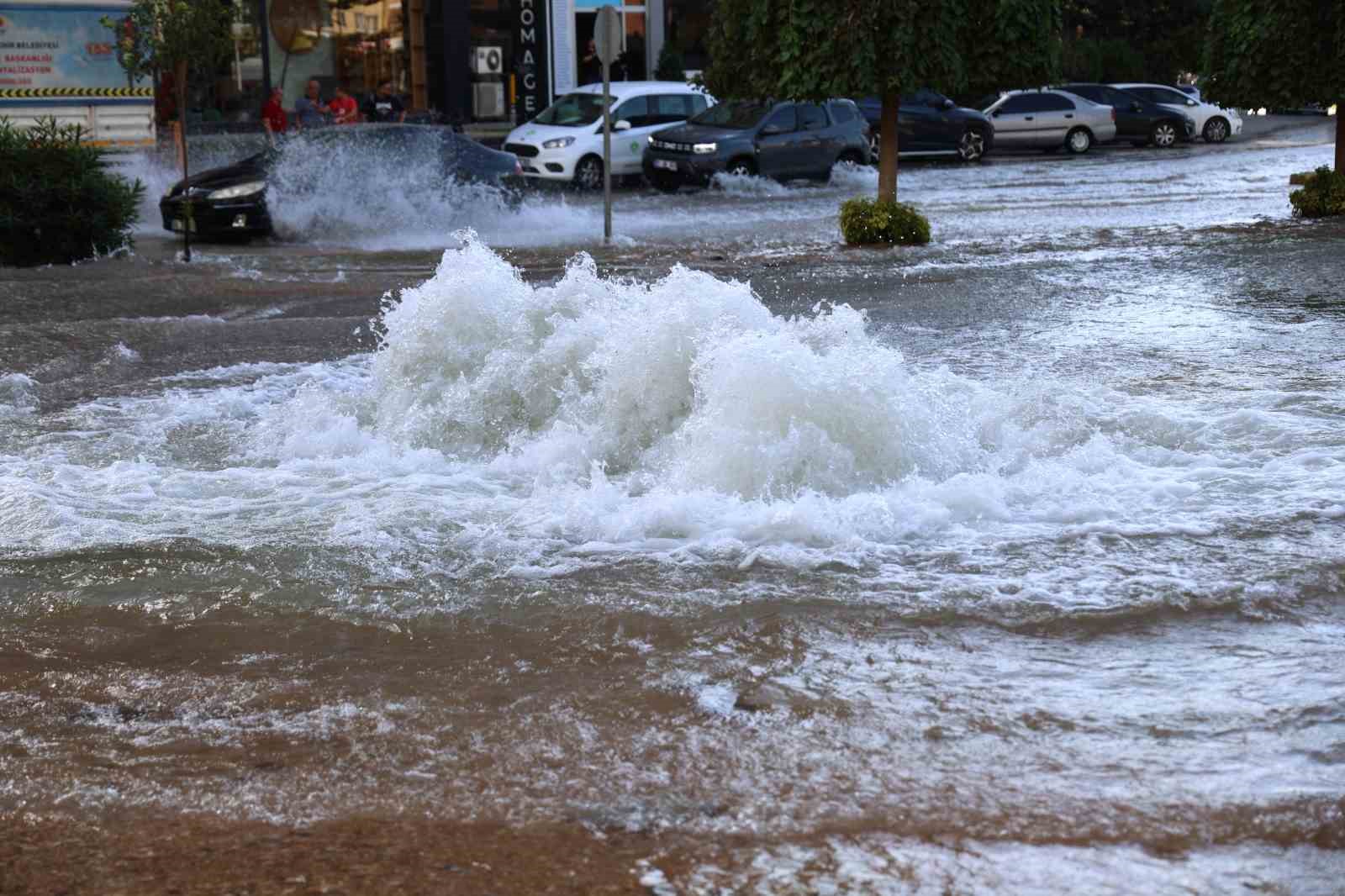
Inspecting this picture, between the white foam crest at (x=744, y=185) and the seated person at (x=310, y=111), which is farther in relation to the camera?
the seated person at (x=310, y=111)

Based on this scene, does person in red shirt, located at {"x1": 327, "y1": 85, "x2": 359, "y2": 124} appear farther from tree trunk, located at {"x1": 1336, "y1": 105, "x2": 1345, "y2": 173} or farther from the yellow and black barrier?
tree trunk, located at {"x1": 1336, "y1": 105, "x2": 1345, "y2": 173}

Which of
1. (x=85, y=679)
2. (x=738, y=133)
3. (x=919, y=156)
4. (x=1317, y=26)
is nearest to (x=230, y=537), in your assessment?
(x=85, y=679)

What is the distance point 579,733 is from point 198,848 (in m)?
1.15

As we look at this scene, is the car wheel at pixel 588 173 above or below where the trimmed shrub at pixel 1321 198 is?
above

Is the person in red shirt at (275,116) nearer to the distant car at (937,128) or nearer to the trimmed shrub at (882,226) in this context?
the trimmed shrub at (882,226)

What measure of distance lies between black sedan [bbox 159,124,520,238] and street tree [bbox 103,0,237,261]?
73 centimetres

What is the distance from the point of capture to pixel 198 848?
3910 mm

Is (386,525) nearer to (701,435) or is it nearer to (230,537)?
(230,537)

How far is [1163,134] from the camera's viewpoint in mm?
35000

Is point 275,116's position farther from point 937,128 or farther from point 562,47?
point 937,128

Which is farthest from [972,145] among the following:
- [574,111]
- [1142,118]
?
[574,111]

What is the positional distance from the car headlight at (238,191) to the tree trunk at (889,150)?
24.6 feet

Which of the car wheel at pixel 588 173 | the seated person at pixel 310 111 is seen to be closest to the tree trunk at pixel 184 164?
the car wheel at pixel 588 173

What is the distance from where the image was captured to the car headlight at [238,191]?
734 inches
